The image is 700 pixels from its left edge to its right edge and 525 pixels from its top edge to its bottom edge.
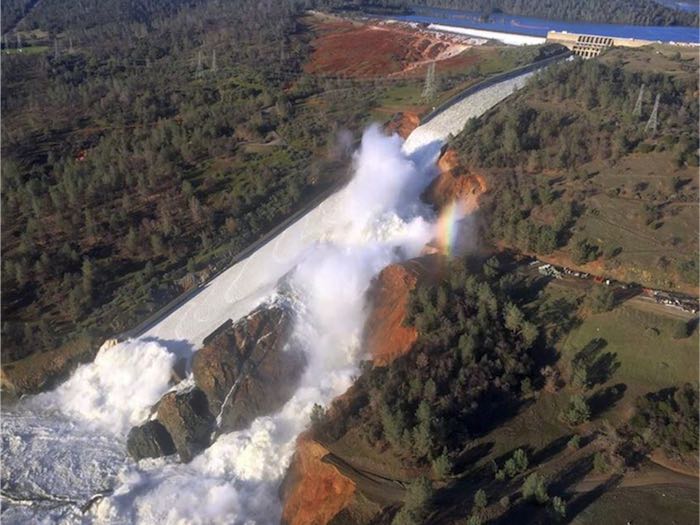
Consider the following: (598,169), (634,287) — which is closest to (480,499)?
(634,287)

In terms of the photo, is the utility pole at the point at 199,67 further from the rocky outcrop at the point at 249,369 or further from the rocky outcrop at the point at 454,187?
the rocky outcrop at the point at 249,369

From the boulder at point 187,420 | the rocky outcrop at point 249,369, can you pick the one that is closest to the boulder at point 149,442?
the boulder at point 187,420

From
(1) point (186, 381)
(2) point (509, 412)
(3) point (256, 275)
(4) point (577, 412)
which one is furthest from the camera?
(3) point (256, 275)

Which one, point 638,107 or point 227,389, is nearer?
point 227,389

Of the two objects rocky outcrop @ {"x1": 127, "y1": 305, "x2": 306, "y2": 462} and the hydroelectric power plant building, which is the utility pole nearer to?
the hydroelectric power plant building

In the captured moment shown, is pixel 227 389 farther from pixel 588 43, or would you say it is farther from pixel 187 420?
pixel 588 43

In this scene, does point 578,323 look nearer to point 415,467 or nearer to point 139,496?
point 415,467
